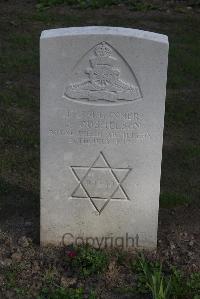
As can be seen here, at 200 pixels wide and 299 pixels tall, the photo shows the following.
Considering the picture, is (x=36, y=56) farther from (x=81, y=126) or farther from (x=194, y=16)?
(x=81, y=126)

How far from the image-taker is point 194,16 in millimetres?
10141

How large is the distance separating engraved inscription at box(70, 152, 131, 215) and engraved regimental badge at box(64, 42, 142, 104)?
416 millimetres

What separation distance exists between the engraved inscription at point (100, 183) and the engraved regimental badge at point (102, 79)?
1.36 feet

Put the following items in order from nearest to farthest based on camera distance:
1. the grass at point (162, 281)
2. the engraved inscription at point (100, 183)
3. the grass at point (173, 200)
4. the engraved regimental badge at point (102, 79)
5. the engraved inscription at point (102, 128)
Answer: the grass at point (162, 281), the engraved regimental badge at point (102, 79), the engraved inscription at point (102, 128), the engraved inscription at point (100, 183), the grass at point (173, 200)

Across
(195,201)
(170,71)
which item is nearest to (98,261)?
(195,201)

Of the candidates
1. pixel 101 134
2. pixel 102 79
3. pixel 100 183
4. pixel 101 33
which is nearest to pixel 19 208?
pixel 100 183

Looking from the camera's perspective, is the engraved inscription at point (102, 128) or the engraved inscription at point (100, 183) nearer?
the engraved inscription at point (102, 128)

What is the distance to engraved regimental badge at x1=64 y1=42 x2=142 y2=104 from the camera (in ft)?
14.4

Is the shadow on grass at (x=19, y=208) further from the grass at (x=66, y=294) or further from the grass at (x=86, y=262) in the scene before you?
the grass at (x=66, y=294)

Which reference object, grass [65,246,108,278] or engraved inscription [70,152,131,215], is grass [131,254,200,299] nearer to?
grass [65,246,108,278]

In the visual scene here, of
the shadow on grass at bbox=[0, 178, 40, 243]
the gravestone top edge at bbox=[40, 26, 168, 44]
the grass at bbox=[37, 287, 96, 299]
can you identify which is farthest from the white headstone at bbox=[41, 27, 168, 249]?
the grass at bbox=[37, 287, 96, 299]

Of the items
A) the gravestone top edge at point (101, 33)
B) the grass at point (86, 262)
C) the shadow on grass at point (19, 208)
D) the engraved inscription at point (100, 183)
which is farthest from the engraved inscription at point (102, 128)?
the shadow on grass at point (19, 208)

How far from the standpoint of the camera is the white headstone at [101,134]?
4.36 m

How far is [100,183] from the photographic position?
188 inches
